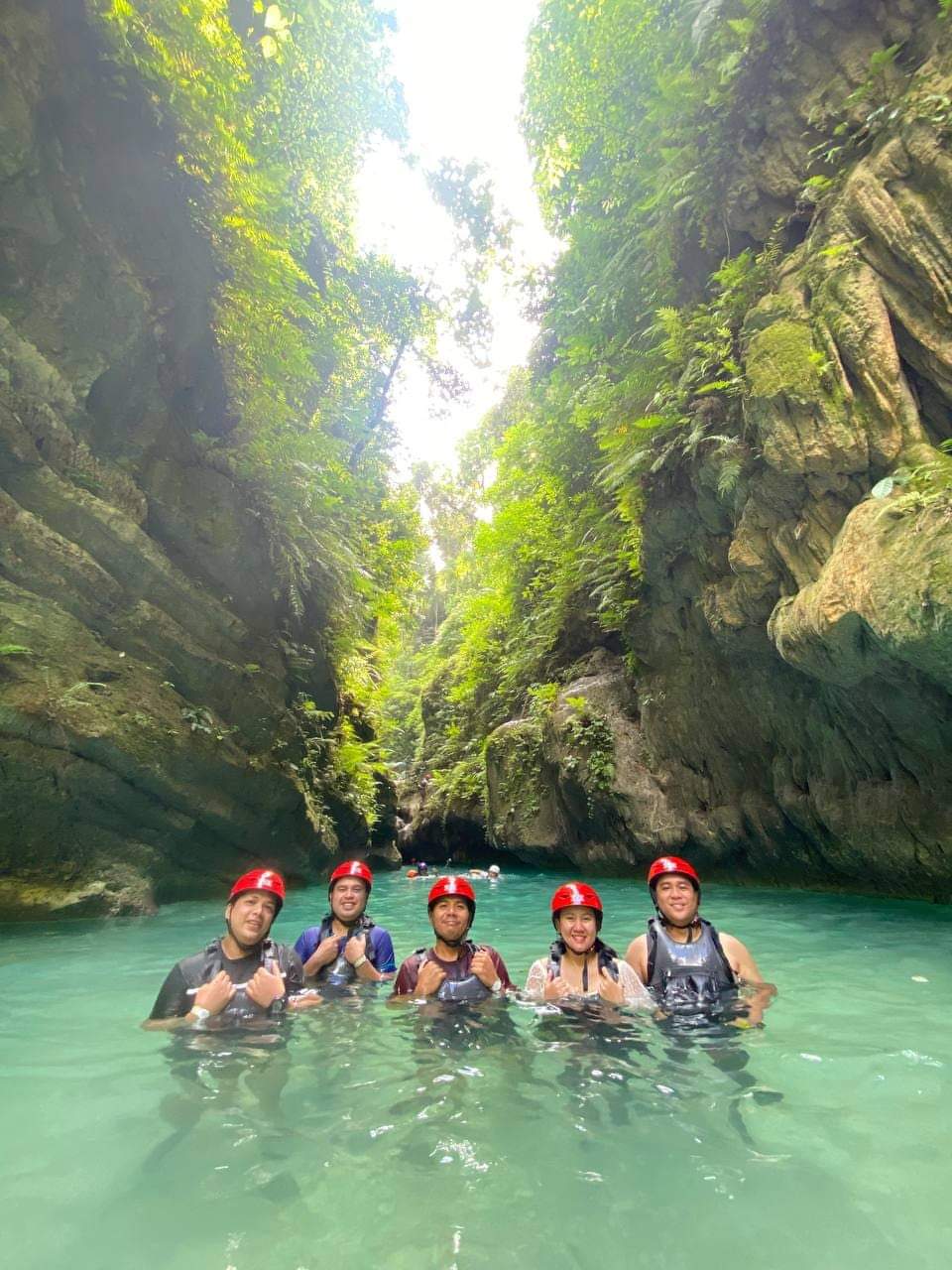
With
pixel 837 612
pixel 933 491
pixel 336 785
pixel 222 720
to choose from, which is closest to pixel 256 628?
pixel 222 720

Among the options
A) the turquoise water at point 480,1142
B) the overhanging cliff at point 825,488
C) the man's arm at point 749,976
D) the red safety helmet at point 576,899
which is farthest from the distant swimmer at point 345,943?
the overhanging cliff at point 825,488

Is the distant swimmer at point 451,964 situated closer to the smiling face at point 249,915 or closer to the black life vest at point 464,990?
the black life vest at point 464,990

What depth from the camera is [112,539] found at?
405 inches

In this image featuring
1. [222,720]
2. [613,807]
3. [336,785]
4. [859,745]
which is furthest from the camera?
[336,785]

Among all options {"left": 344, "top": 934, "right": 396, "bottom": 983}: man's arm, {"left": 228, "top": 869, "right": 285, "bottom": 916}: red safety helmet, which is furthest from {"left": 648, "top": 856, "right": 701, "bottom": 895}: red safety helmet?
{"left": 228, "top": 869, "right": 285, "bottom": 916}: red safety helmet

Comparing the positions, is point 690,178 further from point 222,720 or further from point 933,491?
point 222,720

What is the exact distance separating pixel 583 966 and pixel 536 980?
0.35 meters

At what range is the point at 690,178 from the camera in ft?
32.9

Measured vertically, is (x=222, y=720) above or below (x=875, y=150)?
below

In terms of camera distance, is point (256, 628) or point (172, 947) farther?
point (256, 628)

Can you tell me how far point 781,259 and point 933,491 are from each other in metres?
4.45

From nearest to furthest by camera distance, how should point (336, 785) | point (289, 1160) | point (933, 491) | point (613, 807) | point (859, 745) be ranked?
point (289, 1160), point (933, 491), point (859, 745), point (613, 807), point (336, 785)

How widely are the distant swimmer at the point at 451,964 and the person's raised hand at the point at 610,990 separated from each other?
2.52 feet

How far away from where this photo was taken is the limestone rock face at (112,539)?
882cm
